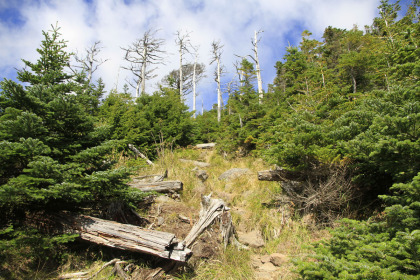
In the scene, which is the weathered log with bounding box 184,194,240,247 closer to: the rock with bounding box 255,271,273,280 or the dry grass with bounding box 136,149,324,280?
the dry grass with bounding box 136,149,324,280

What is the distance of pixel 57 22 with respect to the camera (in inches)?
205

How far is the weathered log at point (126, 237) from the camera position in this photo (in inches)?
132

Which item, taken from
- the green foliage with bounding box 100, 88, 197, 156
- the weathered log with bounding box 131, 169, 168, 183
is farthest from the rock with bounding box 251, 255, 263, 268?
the green foliage with bounding box 100, 88, 197, 156

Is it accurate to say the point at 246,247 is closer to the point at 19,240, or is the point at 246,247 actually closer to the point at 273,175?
the point at 273,175

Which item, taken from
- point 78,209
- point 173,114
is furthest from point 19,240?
point 173,114

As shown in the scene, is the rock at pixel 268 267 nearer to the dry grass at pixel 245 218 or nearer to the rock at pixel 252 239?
the dry grass at pixel 245 218

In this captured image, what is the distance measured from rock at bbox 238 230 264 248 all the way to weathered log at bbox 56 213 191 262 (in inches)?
59.3

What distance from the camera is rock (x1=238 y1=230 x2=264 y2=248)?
14.4 feet

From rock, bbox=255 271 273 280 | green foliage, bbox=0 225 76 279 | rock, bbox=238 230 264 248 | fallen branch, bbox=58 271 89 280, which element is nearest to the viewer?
green foliage, bbox=0 225 76 279

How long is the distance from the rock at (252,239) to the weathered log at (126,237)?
59.3 inches

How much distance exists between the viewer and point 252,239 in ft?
14.8

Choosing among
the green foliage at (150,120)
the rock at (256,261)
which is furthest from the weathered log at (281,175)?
the green foliage at (150,120)

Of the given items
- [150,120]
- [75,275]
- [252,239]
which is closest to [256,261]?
[252,239]

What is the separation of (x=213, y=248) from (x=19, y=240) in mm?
2895
